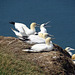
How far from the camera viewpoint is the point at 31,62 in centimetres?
923

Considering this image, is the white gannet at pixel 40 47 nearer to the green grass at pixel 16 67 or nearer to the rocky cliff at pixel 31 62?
the rocky cliff at pixel 31 62

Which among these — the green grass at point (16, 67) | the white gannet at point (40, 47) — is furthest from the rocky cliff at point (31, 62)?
the white gannet at point (40, 47)

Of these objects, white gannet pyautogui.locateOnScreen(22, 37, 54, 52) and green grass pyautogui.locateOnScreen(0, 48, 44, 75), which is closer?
green grass pyautogui.locateOnScreen(0, 48, 44, 75)

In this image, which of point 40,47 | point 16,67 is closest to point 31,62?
point 16,67

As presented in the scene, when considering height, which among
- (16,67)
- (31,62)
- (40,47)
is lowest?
(16,67)

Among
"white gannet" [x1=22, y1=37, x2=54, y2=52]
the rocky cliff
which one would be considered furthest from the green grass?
"white gannet" [x1=22, y1=37, x2=54, y2=52]

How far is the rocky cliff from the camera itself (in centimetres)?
877

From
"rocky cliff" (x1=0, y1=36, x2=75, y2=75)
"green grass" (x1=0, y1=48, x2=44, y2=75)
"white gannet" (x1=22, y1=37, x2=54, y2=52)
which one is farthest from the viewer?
"white gannet" (x1=22, y1=37, x2=54, y2=52)

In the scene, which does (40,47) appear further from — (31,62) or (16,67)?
(16,67)

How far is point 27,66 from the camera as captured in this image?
29.3 ft

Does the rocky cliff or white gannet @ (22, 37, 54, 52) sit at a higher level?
white gannet @ (22, 37, 54, 52)

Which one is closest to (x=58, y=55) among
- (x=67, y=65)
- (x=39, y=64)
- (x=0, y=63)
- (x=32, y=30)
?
(x=67, y=65)

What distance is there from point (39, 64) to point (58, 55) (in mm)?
1060

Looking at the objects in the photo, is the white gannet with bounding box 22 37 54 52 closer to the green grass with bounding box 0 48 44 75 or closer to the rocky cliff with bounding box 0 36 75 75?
the rocky cliff with bounding box 0 36 75 75
